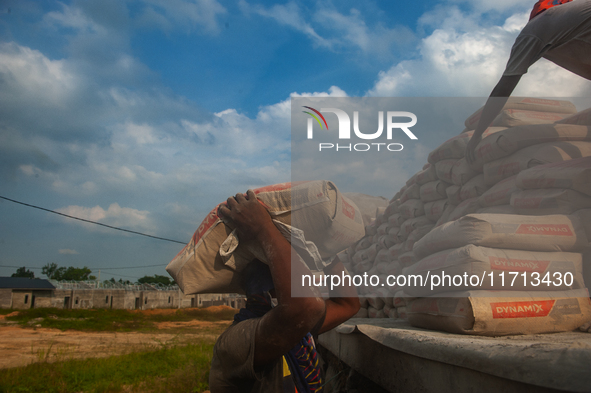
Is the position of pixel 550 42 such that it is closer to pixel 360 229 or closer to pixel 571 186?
pixel 571 186

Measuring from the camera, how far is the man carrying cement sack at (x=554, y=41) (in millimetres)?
1617

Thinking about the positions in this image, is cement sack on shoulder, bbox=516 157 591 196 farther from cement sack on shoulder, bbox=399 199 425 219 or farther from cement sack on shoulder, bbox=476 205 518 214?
cement sack on shoulder, bbox=399 199 425 219

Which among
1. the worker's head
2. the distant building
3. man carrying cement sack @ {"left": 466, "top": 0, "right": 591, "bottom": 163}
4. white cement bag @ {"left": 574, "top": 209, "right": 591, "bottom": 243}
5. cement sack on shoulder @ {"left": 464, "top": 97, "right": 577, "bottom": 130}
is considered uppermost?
cement sack on shoulder @ {"left": 464, "top": 97, "right": 577, "bottom": 130}

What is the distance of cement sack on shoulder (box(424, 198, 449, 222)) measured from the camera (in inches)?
117

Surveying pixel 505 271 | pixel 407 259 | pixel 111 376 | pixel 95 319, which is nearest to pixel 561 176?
pixel 505 271

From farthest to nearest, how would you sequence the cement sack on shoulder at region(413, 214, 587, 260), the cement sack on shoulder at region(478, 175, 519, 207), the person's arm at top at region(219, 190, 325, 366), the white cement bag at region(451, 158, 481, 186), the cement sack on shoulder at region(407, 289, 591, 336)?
the white cement bag at region(451, 158, 481, 186) → the cement sack on shoulder at region(478, 175, 519, 207) → the cement sack on shoulder at region(413, 214, 587, 260) → the cement sack on shoulder at region(407, 289, 591, 336) → the person's arm at top at region(219, 190, 325, 366)

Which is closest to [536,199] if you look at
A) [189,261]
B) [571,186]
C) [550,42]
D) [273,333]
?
[571,186]

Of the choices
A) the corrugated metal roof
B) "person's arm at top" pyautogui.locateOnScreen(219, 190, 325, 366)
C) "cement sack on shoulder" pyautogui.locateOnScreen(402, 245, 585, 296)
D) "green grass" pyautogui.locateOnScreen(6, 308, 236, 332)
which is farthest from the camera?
the corrugated metal roof

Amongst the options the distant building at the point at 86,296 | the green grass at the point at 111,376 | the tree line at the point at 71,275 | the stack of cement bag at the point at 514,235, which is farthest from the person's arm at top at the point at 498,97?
the tree line at the point at 71,275

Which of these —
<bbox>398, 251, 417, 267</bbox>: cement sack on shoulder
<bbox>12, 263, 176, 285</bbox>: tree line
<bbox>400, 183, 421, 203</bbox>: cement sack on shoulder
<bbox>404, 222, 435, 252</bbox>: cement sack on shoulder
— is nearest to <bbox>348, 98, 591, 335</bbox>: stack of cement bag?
<bbox>404, 222, 435, 252</bbox>: cement sack on shoulder

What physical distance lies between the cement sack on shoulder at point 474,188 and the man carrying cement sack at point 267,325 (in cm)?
184

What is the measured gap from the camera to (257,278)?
1119 mm

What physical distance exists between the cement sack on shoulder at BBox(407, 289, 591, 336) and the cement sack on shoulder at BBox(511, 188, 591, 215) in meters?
0.48

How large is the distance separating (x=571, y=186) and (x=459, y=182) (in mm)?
958
